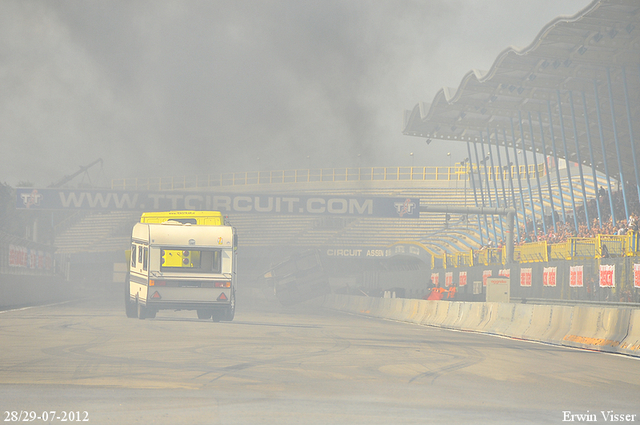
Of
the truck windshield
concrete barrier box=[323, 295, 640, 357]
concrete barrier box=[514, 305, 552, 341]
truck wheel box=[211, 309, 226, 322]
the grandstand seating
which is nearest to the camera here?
concrete barrier box=[323, 295, 640, 357]

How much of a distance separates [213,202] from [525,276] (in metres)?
24.5

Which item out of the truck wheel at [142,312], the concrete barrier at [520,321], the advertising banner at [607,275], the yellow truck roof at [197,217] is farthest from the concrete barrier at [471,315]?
the truck wheel at [142,312]

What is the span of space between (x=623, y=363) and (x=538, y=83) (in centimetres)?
3561

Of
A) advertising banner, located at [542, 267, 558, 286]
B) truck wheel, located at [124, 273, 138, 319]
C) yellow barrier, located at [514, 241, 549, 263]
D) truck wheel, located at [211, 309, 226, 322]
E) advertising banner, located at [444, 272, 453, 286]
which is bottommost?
truck wheel, located at [211, 309, 226, 322]

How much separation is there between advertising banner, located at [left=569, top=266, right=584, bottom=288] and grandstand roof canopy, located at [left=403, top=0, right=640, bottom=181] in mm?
11455

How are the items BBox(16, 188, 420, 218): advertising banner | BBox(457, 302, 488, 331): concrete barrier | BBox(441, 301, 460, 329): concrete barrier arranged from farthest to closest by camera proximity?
BBox(16, 188, 420, 218): advertising banner, BBox(441, 301, 460, 329): concrete barrier, BBox(457, 302, 488, 331): concrete barrier

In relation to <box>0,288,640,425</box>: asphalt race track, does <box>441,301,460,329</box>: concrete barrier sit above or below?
above

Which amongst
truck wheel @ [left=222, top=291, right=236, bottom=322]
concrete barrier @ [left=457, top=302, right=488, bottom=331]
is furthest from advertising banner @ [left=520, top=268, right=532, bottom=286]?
truck wheel @ [left=222, top=291, right=236, bottom=322]

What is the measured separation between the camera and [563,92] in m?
48.8

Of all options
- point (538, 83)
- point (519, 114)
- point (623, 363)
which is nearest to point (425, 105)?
point (519, 114)

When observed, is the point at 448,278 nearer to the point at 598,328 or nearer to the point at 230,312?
the point at 230,312

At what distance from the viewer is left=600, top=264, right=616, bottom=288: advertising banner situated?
24.2 meters

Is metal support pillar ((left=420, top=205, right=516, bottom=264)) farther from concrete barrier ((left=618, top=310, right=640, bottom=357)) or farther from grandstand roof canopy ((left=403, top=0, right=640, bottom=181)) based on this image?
concrete barrier ((left=618, top=310, right=640, bottom=357))

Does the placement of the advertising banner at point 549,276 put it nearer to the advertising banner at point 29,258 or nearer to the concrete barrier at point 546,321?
the concrete barrier at point 546,321
